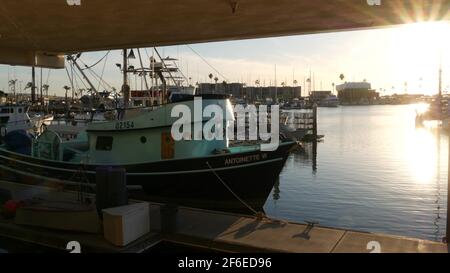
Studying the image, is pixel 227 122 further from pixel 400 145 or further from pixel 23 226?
pixel 400 145

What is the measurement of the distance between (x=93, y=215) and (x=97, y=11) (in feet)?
31.4

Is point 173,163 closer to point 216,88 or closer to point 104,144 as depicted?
point 104,144

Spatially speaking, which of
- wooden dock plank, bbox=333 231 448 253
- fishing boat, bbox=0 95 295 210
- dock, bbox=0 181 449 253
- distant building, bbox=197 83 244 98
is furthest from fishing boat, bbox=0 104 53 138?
wooden dock plank, bbox=333 231 448 253

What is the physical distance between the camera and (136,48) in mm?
24000

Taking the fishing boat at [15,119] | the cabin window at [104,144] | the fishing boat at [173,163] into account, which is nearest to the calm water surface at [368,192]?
the fishing boat at [173,163]

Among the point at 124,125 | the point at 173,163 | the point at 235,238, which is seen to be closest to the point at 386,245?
the point at 235,238

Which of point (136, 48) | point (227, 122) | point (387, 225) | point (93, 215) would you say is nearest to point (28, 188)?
point (93, 215)

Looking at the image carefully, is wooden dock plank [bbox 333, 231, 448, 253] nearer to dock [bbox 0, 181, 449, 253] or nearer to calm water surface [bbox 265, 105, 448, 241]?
dock [bbox 0, 181, 449, 253]

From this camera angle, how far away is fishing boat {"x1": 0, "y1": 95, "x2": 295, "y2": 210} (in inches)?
643

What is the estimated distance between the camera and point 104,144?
1833 centimetres

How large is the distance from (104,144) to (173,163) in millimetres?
3928
